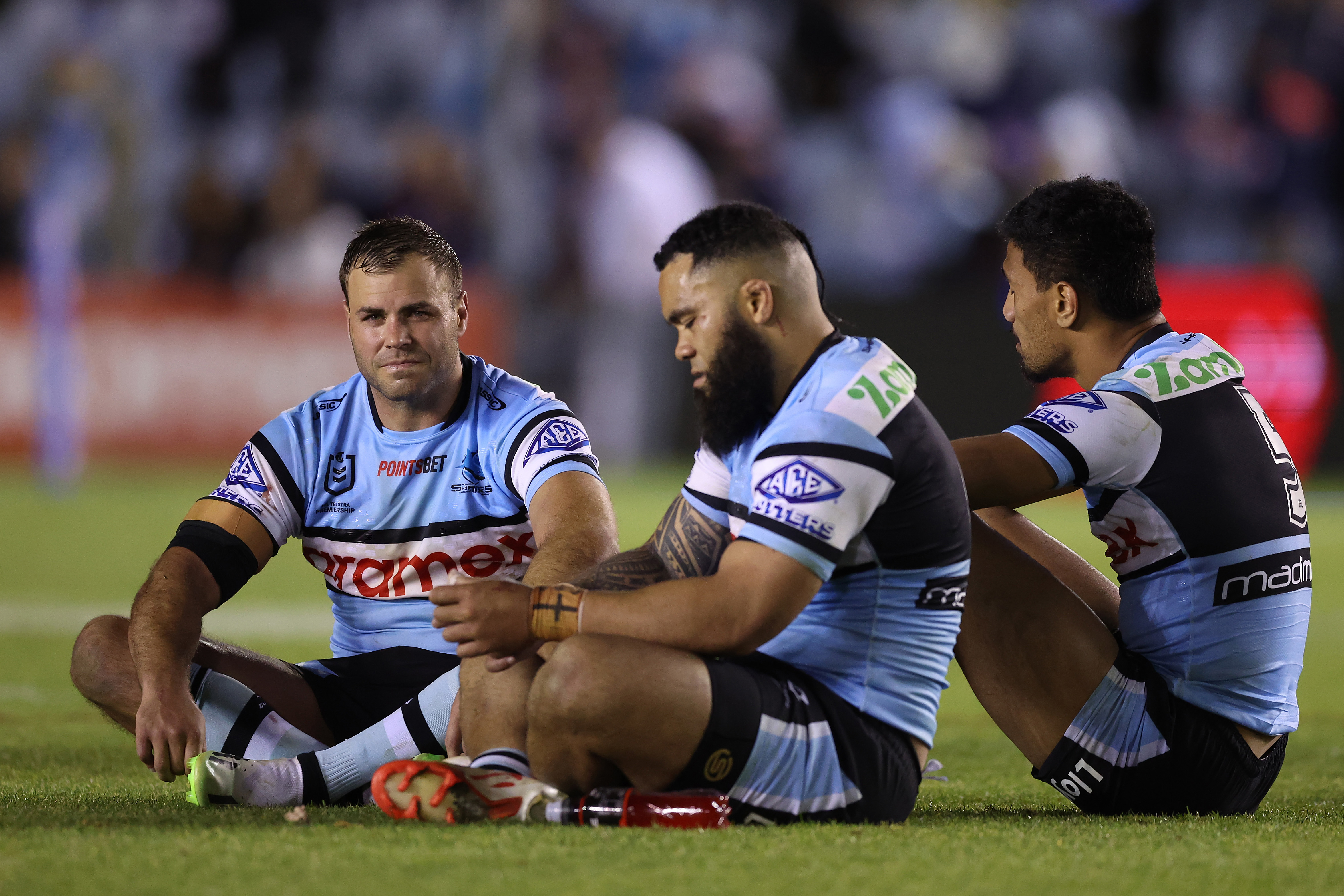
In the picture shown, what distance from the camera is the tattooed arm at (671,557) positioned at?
3832 millimetres

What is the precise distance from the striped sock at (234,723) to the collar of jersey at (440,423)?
31.7 inches

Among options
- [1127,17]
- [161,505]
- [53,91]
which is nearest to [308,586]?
[161,505]

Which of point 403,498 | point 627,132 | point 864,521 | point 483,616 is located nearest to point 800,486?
point 864,521

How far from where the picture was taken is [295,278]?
48.8 feet

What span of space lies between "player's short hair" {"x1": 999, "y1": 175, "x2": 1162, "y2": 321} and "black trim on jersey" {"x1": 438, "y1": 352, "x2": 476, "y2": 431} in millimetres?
1598

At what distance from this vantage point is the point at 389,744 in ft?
13.7

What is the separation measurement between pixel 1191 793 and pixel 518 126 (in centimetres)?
1140

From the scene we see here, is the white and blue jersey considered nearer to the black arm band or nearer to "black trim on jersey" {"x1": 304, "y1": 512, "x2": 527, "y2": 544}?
"black trim on jersey" {"x1": 304, "y1": 512, "x2": 527, "y2": 544}

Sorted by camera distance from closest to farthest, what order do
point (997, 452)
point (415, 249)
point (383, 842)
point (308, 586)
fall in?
1. point (383, 842)
2. point (997, 452)
3. point (415, 249)
4. point (308, 586)

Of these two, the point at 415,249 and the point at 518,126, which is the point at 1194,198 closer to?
the point at 518,126

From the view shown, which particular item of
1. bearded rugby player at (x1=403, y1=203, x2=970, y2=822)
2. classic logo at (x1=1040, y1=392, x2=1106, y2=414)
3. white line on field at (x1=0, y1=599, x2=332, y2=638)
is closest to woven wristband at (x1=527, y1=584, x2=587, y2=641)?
bearded rugby player at (x1=403, y1=203, x2=970, y2=822)

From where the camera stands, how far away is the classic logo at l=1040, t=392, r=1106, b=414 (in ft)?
12.9

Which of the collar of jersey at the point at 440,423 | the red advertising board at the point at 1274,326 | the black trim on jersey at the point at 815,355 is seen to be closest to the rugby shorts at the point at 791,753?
the black trim on jersey at the point at 815,355

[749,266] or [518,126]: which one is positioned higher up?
[518,126]
